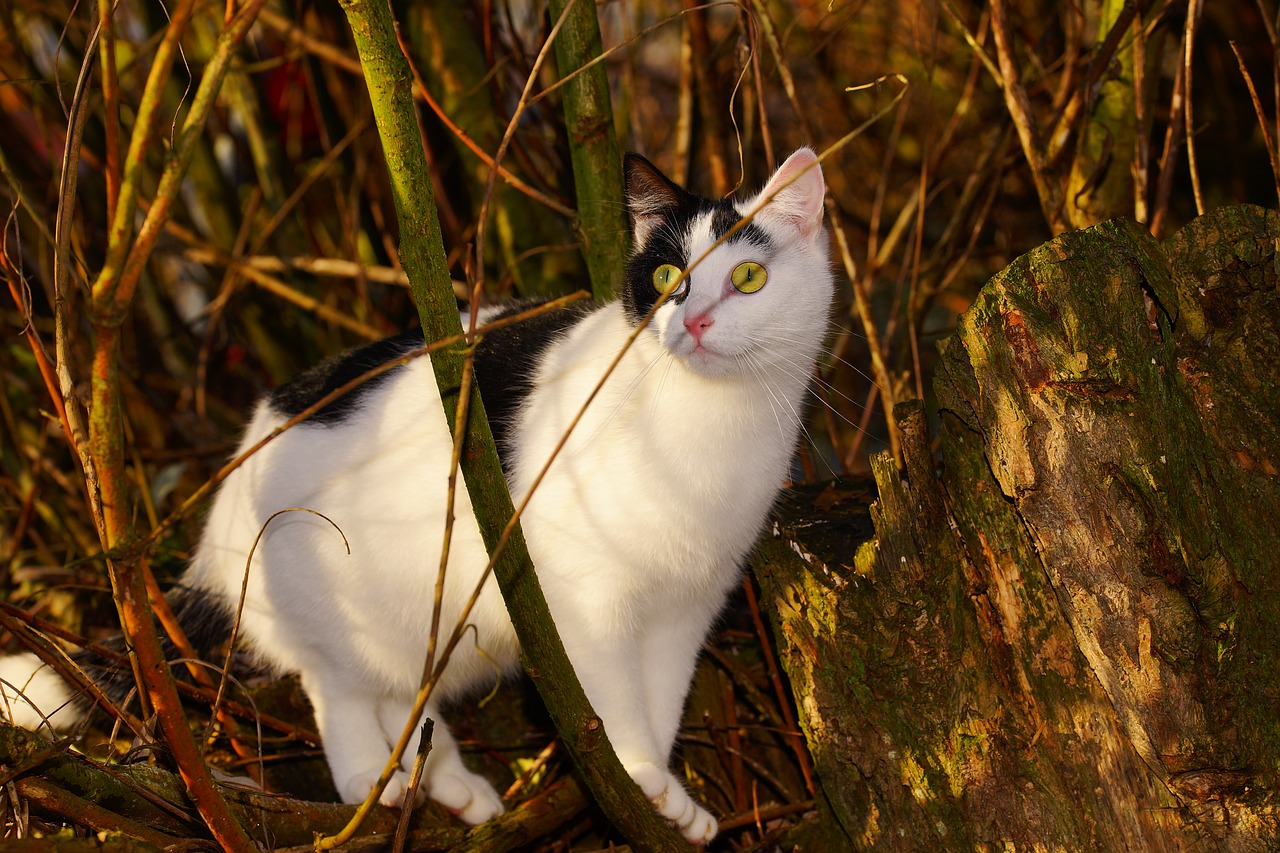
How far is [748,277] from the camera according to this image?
6.12 feet

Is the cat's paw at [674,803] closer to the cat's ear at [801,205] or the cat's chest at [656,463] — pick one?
the cat's chest at [656,463]

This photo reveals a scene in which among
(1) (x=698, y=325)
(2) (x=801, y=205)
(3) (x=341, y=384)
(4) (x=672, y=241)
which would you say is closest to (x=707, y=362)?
(1) (x=698, y=325)

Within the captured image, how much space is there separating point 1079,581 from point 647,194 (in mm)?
1090

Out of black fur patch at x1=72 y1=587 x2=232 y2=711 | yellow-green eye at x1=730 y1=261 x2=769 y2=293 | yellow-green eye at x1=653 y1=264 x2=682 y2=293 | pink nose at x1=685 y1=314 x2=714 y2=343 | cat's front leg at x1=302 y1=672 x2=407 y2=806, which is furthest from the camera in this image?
black fur patch at x1=72 y1=587 x2=232 y2=711

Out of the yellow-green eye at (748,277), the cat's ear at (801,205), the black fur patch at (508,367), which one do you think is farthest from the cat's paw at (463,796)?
the cat's ear at (801,205)

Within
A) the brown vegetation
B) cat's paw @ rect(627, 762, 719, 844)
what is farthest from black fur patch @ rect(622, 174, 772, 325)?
cat's paw @ rect(627, 762, 719, 844)

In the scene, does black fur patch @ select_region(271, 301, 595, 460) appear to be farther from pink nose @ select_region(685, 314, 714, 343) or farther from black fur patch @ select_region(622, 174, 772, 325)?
pink nose @ select_region(685, 314, 714, 343)

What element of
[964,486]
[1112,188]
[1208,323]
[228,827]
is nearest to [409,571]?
[228,827]

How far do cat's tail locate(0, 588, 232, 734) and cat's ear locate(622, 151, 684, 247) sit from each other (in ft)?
4.08

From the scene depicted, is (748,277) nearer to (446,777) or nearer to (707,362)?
(707,362)

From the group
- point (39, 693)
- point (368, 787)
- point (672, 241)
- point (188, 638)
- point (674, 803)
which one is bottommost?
point (674, 803)

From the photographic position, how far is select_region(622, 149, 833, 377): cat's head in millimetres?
1762

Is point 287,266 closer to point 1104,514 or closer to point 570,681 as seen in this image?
point 570,681

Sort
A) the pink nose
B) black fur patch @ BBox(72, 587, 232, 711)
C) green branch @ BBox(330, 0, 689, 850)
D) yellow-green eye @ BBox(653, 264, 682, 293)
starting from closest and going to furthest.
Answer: green branch @ BBox(330, 0, 689, 850)
the pink nose
yellow-green eye @ BBox(653, 264, 682, 293)
black fur patch @ BBox(72, 587, 232, 711)
